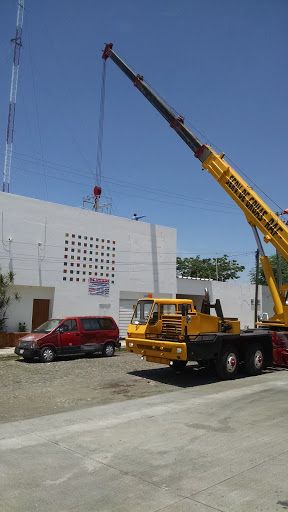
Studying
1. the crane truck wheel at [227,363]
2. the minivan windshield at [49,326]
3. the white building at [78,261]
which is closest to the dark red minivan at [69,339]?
the minivan windshield at [49,326]

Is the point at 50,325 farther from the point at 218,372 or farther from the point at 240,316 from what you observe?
the point at 240,316

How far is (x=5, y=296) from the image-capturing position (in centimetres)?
1931

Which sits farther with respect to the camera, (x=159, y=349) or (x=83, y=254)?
(x=83, y=254)

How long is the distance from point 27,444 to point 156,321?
6.30 meters

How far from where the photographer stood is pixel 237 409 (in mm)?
8180

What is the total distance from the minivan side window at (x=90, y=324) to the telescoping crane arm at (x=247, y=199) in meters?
7.14

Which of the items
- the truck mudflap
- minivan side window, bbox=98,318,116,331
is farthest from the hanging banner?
the truck mudflap

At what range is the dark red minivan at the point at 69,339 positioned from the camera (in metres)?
14.6

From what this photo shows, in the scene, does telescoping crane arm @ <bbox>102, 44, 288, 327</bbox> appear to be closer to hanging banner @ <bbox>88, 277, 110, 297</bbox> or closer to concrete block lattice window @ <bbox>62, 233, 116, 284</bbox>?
concrete block lattice window @ <bbox>62, 233, 116, 284</bbox>

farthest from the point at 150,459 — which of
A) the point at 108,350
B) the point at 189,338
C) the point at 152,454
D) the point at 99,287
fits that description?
the point at 99,287

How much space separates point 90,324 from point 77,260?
251 inches

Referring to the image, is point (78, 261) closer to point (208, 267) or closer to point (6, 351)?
point (6, 351)

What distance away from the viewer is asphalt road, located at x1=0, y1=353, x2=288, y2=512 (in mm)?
4199

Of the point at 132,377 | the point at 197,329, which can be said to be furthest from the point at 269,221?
the point at 132,377
